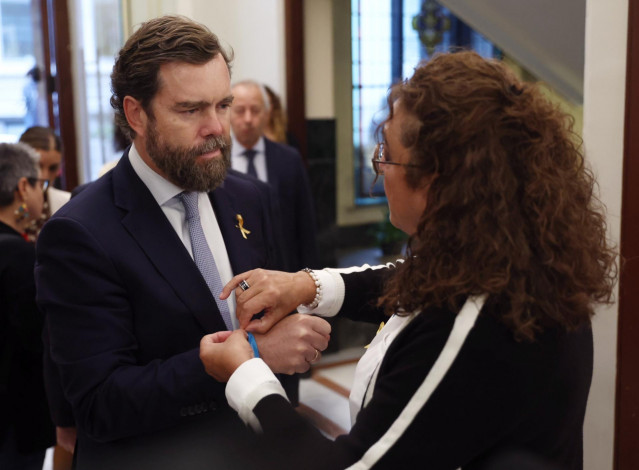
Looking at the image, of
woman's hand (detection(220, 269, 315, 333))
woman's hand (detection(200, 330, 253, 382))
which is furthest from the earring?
woman's hand (detection(200, 330, 253, 382))

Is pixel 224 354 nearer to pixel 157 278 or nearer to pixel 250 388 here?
pixel 250 388

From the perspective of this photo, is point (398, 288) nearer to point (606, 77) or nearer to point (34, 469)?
point (606, 77)

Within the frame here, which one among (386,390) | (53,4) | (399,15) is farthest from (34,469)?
(399,15)

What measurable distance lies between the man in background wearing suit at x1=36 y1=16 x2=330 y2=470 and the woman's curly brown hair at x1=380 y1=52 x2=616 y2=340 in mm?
401

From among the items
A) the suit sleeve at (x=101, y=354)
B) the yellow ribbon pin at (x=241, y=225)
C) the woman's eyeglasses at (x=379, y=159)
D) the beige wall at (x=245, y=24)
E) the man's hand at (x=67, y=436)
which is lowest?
the man's hand at (x=67, y=436)

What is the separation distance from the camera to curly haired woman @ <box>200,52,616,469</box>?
1.06m

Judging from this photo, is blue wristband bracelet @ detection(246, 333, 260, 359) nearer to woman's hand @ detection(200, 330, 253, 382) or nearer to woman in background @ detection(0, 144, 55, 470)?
woman's hand @ detection(200, 330, 253, 382)

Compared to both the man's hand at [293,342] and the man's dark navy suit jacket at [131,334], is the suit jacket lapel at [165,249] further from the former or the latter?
the man's hand at [293,342]

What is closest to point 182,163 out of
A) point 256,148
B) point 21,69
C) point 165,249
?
point 165,249

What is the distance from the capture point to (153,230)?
1506 millimetres

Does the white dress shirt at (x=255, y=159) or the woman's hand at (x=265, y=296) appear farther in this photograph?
the white dress shirt at (x=255, y=159)

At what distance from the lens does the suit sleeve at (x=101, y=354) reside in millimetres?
1339

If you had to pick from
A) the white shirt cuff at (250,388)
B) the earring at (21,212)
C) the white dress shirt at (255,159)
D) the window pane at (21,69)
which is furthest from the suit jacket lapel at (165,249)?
the window pane at (21,69)

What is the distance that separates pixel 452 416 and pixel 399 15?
25.8ft
